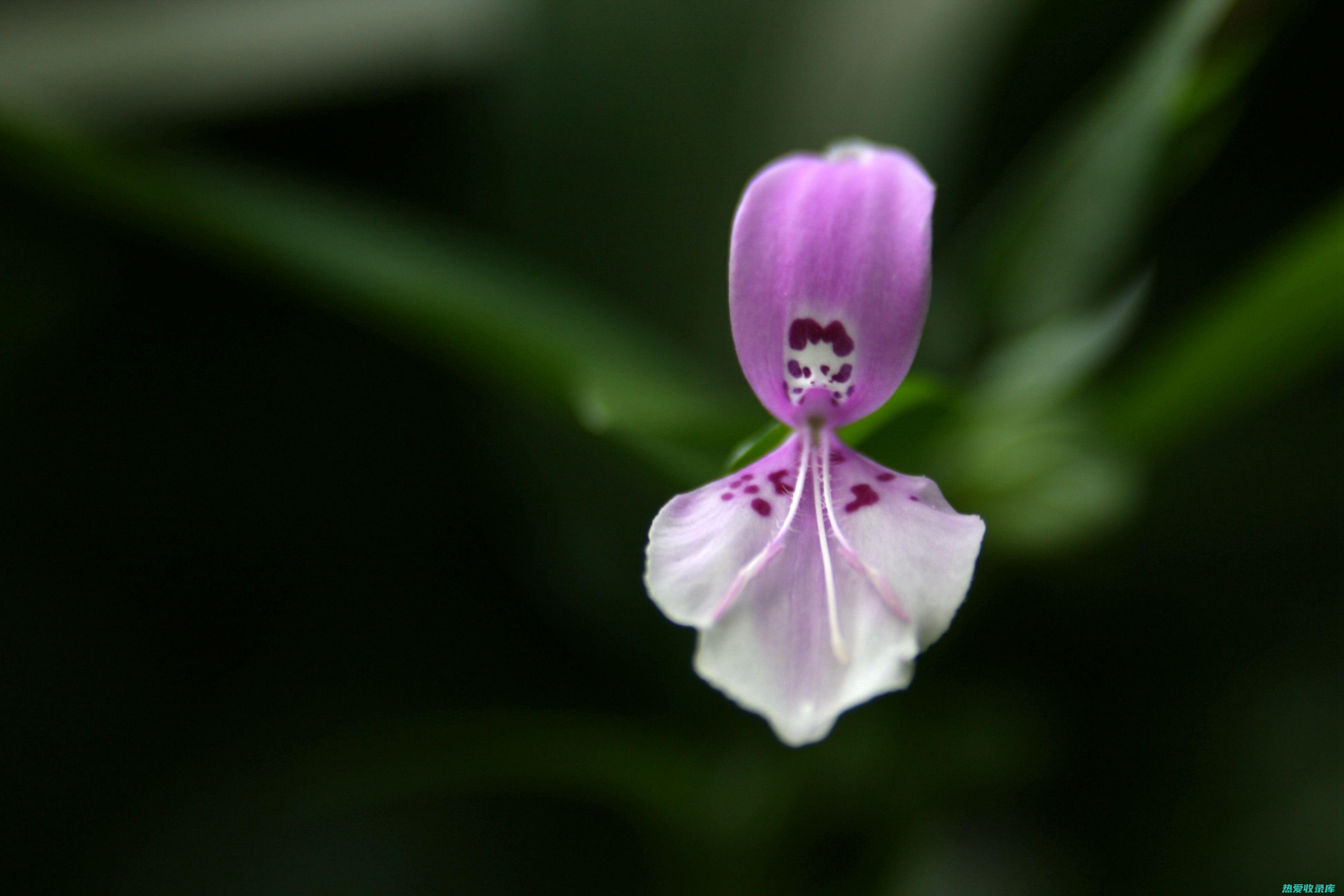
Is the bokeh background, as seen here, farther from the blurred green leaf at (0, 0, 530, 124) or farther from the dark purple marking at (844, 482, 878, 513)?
the dark purple marking at (844, 482, 878, 513)

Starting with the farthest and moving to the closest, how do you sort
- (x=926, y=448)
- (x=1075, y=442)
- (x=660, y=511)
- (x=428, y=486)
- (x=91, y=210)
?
(x=428, y=486)
(x=91, y=210)
(x=1075, y=442)
(x=926, y=448)
(x=660, y=511)

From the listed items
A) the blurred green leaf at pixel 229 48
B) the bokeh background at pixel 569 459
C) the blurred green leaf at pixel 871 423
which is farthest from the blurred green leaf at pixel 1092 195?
the blurred green leaf at pixel 229 48

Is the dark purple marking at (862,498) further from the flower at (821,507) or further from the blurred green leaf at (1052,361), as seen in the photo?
the blurred green leaf at (1052,361)

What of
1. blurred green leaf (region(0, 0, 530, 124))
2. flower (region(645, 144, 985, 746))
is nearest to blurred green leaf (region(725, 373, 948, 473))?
flower (region(645, 144, 985, 746))

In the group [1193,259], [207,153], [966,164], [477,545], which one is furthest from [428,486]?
[1193,259]

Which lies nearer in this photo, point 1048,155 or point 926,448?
point 926,448

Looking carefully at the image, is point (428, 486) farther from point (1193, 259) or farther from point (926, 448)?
point (1193, 259)
